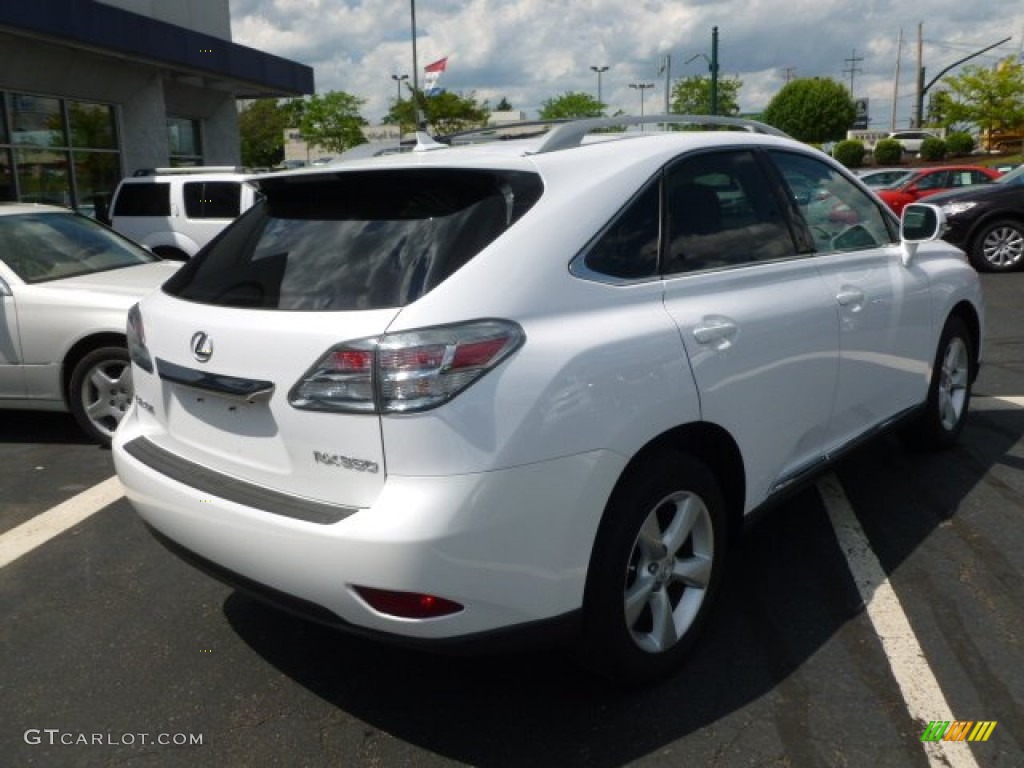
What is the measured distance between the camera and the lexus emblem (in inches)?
107

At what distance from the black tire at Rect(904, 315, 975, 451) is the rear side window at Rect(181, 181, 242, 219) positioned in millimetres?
9889

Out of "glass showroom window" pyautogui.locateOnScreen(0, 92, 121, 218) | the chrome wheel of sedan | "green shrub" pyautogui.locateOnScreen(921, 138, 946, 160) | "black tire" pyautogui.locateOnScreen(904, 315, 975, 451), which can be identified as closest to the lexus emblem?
"black tire" pyautogui.locateOnScreen(904, 315, 975, 451)

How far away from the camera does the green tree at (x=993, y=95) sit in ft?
161

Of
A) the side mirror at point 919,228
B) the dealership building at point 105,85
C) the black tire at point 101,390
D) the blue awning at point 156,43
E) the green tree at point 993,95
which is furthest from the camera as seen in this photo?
the green tree at point 993,95

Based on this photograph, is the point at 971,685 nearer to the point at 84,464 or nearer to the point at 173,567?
the point at 173,567

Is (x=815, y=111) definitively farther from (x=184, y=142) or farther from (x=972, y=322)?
(x=972, y=322)

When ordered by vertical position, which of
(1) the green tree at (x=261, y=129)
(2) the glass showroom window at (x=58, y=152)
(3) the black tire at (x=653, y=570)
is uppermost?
(1) the green tree at (x=261, y=129)

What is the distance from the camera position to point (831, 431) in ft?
12.0

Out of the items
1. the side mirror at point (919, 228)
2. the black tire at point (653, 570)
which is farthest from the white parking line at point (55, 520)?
the side mirror at point (919, 228)

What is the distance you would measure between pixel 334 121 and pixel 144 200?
41.2 metres

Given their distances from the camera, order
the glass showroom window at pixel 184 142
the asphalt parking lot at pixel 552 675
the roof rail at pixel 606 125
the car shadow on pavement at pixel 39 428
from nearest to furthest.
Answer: the asphalt parking lot at pixel 552 675 → the roof rail at pixel 606 125 → the car shadow on pavement at pixel 39 428 → the glass showroom window at pixel 184 142

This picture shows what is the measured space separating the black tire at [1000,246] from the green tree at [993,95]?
4295cm

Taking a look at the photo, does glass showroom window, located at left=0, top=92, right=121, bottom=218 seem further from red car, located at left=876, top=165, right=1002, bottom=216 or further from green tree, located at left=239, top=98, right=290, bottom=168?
green tree, located at left=239, top=98, right=290, bottom=168

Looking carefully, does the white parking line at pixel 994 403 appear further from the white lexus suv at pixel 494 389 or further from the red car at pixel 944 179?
the red car at pixel 944 179
